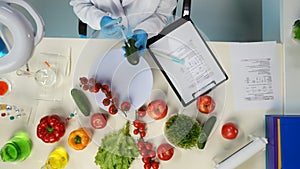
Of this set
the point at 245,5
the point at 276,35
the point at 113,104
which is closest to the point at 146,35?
the point at 113,104

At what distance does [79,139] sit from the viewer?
1036 mm

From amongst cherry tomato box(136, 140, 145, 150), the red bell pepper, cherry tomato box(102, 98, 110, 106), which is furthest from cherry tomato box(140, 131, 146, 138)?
the red bell pepper

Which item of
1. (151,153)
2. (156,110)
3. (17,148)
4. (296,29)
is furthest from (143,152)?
(296,29)

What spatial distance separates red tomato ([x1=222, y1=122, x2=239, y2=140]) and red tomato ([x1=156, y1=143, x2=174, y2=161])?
173 mm

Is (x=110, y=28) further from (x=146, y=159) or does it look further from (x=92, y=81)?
(x=146, y=159)

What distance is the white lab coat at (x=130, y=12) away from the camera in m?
1.05


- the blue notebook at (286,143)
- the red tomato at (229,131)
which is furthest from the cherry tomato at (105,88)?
the blue notebook at (286,143)

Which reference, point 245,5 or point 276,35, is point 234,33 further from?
Answer: point 276,35

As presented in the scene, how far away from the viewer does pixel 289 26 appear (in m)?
1.15

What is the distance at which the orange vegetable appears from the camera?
104cm

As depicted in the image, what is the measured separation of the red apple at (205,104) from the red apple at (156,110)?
0.10 meters

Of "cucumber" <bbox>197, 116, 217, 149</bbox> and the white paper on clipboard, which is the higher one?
the white paper on clipboard

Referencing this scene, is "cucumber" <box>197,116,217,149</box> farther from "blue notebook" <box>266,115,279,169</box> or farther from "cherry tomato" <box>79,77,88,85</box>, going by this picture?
"cherry tomato" <box>79,77,88,85</box>

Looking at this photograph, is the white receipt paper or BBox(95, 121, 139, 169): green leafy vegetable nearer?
BBox(95, 121, 139, 169): green leafy vegetable
